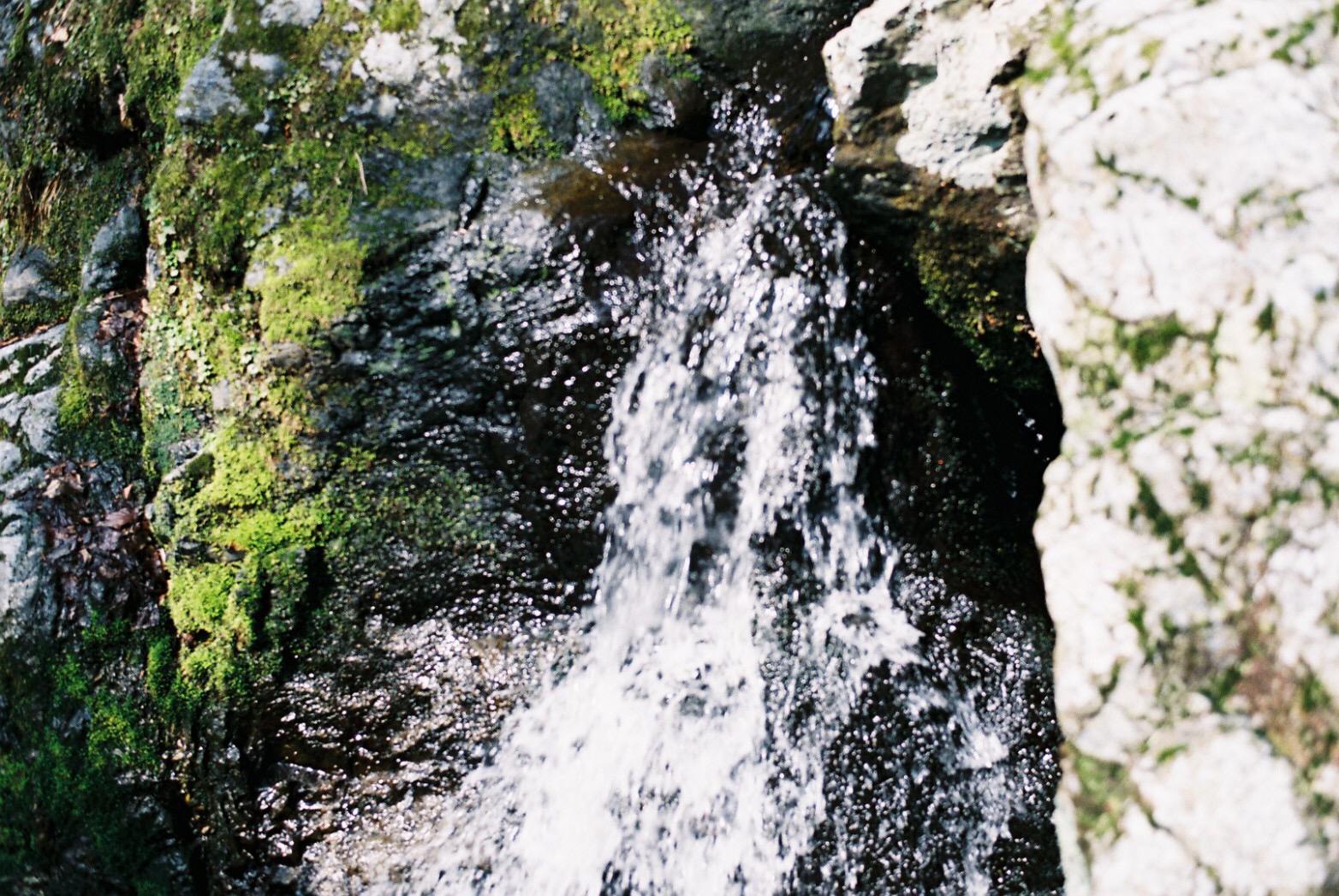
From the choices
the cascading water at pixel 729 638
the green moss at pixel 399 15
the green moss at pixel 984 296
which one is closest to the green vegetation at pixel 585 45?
the green moss at pixel 399 15

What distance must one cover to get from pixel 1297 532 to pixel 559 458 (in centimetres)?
221

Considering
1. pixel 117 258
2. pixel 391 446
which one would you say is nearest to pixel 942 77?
pixel 391 446

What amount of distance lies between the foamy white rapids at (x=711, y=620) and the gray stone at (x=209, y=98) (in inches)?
→ 70.3

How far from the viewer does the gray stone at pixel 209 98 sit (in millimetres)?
3654

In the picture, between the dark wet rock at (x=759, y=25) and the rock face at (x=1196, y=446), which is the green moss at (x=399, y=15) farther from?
the rock face at (x=1196, y=446)

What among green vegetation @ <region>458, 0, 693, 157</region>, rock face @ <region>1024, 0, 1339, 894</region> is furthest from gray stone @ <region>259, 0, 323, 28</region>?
rock face @ <region>1024, 0, 1339, 894</region>

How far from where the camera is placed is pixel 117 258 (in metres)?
3.95

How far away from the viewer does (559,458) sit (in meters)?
3.38

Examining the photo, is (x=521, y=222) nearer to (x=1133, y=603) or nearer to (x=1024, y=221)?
(x=1024, y=221)

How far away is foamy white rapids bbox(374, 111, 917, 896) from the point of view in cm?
297

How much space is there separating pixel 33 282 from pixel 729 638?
3556 mm

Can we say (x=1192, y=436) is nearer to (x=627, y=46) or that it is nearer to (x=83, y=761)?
(x=627, y=46)

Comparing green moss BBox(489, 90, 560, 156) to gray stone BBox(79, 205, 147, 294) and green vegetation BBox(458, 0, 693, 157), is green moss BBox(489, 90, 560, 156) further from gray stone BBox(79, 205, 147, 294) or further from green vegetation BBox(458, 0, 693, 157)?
gray stone BBox(79, 205, 147, 294)

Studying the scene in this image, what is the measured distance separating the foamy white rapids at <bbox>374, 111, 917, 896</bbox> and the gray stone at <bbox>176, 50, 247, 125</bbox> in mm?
1785
